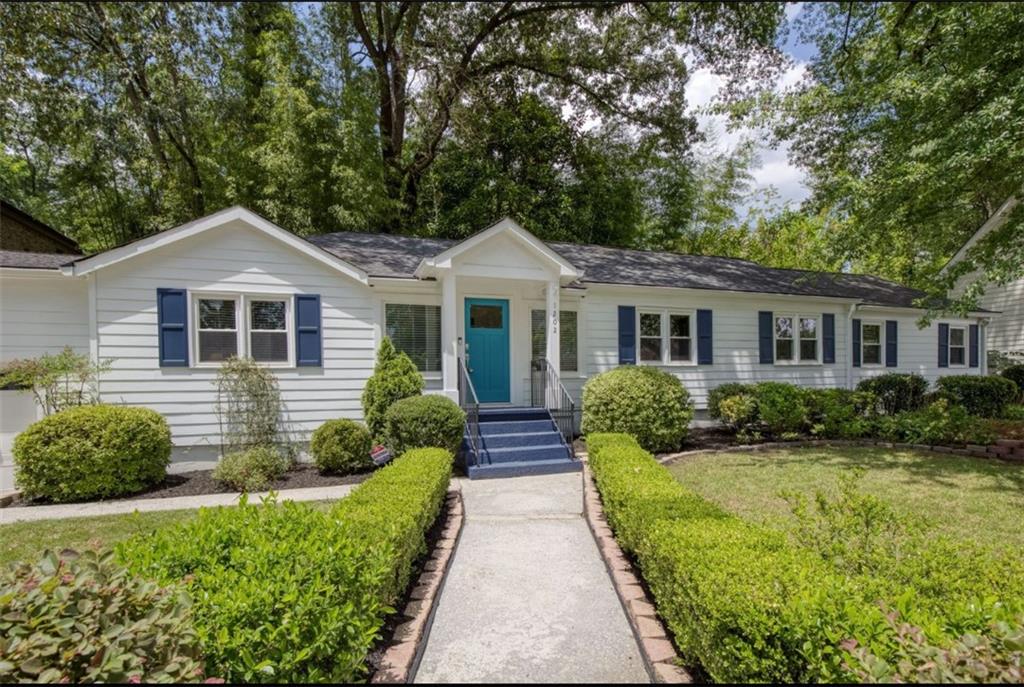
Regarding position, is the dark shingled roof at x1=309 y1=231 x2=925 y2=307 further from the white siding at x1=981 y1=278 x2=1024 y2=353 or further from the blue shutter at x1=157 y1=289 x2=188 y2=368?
the white siding at x1=981 y1=278 x2=1024 y2=353

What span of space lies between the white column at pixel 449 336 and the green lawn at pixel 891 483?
161 inches

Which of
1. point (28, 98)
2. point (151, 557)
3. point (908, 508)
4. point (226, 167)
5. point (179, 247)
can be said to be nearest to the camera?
point (151, 557)

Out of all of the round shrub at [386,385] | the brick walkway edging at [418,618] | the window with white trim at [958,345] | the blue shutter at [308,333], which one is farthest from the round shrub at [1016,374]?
the blue shutter at [308,333]

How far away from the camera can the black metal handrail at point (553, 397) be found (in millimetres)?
8789

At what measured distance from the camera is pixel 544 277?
9.31 m

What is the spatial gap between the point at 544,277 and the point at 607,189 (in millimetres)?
10216

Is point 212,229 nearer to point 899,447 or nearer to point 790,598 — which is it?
point 790,598

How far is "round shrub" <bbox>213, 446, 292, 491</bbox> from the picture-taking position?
23.4 ft

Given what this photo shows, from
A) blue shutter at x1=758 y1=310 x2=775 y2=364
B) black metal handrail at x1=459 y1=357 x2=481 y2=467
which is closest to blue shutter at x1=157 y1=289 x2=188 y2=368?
black metal handrail at x1=459 y1=357 x2=481 y2=467

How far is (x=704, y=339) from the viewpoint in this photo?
11.6 m

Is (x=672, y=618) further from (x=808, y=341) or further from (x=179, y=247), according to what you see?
(x=808, y=341)

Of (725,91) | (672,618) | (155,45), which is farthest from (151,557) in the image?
(725,91)

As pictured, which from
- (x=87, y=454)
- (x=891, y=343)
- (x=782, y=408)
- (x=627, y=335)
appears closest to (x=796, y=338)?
(x=891, y=343)

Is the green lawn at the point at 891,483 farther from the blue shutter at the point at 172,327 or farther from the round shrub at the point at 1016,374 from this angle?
the round shrub at the point at 1016,374
